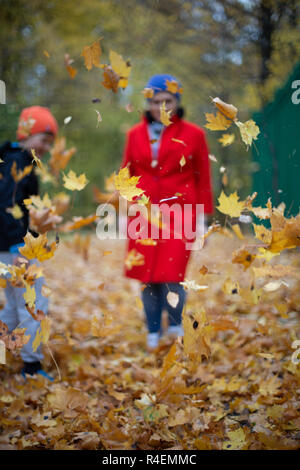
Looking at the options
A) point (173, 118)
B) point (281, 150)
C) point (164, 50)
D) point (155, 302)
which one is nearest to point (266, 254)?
point (281, 150)

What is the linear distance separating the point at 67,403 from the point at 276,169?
1412mm

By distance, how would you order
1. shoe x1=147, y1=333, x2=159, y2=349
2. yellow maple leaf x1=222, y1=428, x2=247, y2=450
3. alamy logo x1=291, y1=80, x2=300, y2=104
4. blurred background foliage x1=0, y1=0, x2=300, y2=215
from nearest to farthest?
yellow maple leaf x1=222, y1=428, x2=247, y2=450 → alamy logo x1=291, y1=80, x2=300, y2=104 → blurred background foliage x1=0, y1=0, x2=300, y2=215 → shoe x1=147, y1=333, x2=159, y2=349

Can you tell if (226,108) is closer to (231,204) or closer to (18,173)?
(231,204)

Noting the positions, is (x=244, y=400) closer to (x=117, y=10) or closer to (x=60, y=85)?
(x=117, y=10)

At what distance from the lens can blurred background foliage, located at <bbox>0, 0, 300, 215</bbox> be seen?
197 cm

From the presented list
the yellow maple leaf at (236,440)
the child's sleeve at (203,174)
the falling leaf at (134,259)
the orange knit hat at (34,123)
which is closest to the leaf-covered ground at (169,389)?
the yellow maple leaf at (236,440)

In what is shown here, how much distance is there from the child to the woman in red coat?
21.0 inches

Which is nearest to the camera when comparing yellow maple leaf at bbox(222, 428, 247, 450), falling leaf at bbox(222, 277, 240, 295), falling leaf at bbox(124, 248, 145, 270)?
yellow maple leaf at bbox(222, 428, 247, 450)

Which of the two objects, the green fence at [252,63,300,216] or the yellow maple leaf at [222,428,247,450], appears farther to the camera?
the green fence at [252,63,300,216]

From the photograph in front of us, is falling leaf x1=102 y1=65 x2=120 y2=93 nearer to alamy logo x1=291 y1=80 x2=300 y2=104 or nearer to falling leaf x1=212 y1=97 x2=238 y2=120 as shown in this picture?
falling leaf x1=212 y1=97 x2=238 y2=120

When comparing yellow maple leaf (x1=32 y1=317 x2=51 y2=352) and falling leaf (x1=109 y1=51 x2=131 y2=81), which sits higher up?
falling leaf (x1=109 y1=51 x2=131 y2=81)

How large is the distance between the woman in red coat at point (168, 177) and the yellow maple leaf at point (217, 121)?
577 millimetres

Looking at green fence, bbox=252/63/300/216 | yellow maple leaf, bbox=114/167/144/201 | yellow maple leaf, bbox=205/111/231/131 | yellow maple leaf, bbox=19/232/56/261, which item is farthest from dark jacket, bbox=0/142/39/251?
green fence, bbox=252/63/300/216
